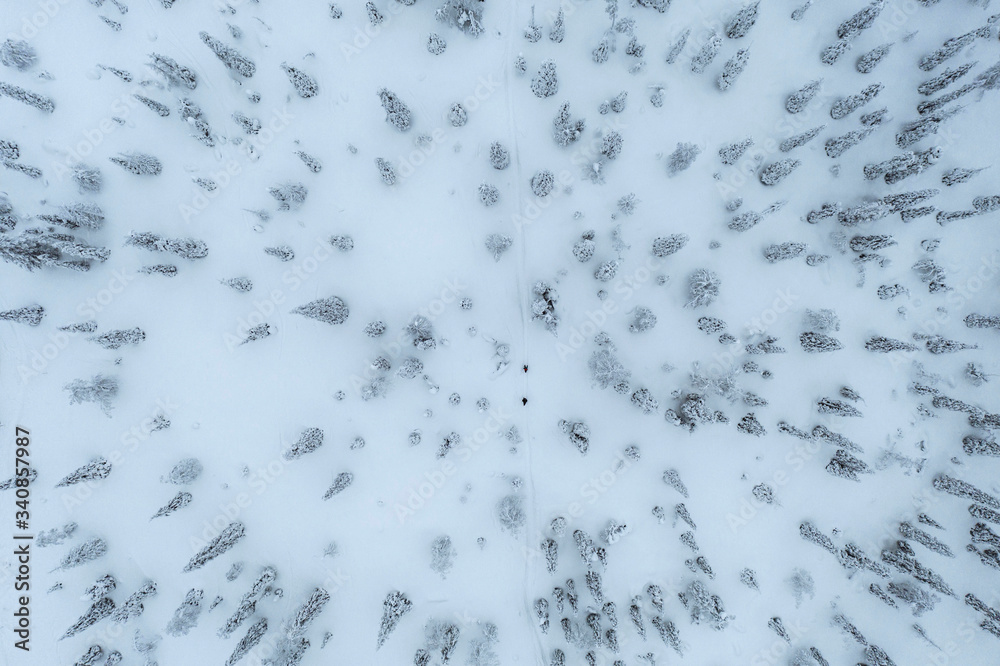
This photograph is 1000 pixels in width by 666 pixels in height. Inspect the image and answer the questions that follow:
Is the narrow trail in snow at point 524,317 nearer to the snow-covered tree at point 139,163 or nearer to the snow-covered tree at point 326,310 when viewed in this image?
the snow-covered tree at point 326,310

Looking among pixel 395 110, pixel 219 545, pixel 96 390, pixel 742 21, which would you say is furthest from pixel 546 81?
pixel 219 545

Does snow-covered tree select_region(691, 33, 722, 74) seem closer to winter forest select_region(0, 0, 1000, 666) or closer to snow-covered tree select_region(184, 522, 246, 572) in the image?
winter forest select_region(0, 0, 1000, 666)

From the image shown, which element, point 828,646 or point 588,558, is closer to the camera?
point 588,558

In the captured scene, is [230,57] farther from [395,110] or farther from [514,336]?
[514,336]

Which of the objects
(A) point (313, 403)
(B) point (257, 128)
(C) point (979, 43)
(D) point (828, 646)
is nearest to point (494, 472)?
(A) point (313, 403)

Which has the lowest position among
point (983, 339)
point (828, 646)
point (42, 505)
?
point (828, 646)

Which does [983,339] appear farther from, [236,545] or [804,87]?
[236,545]

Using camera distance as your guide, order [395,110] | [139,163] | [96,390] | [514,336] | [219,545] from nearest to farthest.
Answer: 1. [395,110]
2. [96,390]
3. [219,545]
4. [139,163]
5. [514,336]

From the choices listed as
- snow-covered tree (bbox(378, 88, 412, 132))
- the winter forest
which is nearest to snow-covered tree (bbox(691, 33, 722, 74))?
the winter forest
